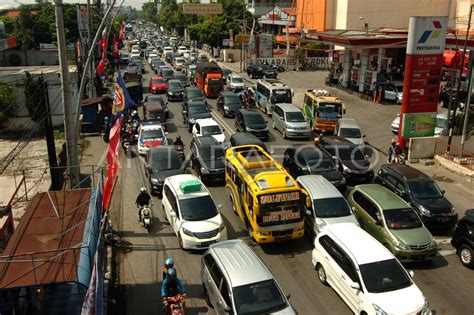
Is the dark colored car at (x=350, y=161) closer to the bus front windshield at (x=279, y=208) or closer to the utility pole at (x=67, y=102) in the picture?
the bus front windshield at (x=279, y=208)

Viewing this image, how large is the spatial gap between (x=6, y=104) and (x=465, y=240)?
30169mm

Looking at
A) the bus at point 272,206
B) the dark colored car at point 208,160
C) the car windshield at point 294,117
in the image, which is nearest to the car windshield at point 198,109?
the car windshield at point 294,117

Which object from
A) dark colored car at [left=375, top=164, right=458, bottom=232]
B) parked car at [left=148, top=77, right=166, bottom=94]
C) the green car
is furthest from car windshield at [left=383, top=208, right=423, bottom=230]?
parked car at [left=148, top=77, right=166, bottom=94]

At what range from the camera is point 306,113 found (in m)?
32.3

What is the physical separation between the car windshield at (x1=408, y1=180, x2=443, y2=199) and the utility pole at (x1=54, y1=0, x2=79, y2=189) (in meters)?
12.3

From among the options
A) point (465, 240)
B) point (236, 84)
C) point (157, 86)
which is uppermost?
point (236, 84)

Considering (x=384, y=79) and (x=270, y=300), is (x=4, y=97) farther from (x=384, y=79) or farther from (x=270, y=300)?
(x=384, y=79)

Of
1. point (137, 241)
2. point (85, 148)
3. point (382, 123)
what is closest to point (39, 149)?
point (85, 148)

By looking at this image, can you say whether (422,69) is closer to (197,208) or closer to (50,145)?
(197,208)

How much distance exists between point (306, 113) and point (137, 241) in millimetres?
19075

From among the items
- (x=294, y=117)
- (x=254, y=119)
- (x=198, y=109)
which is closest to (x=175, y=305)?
(x=254, y=119)

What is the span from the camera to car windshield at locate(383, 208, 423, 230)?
15.0 m

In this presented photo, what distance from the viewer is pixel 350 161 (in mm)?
21781

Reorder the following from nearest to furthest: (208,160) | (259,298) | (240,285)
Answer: (259,298) < (240,285) < (208,160)
